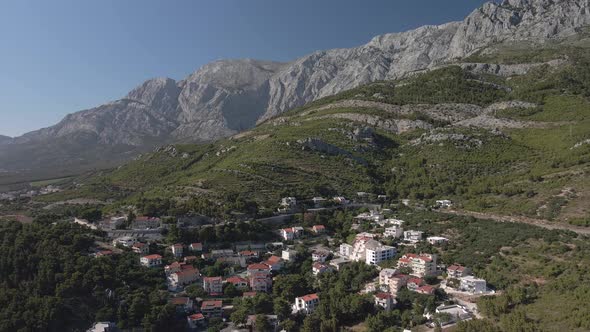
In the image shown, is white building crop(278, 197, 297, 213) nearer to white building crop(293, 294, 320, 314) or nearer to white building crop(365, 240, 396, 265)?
white building crop(365, 240, 396, 265)

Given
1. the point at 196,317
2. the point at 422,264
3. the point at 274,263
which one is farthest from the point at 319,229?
the point at 196,317

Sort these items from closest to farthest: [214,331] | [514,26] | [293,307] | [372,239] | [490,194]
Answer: [214,331]
[293,307]
[372,239]
[490,194]
[514,26]

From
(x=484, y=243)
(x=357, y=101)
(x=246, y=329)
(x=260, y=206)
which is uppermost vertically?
(x=357, y=101)

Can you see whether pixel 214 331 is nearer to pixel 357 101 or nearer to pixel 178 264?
pixel 178 264

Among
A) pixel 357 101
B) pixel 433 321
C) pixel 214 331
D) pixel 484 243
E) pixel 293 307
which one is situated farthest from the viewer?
pixel 357 101

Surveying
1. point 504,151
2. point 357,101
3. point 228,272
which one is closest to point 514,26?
point 357,101

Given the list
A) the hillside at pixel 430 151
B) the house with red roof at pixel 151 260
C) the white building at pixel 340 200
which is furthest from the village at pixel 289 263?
the hillside at pixel 430 151

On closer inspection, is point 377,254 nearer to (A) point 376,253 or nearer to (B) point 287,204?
(A) point 376,253

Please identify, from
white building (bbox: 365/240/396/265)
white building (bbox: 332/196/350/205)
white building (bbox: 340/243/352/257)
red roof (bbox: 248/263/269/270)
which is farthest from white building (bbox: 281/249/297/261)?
white building (bbox: 332/196/350/205)
